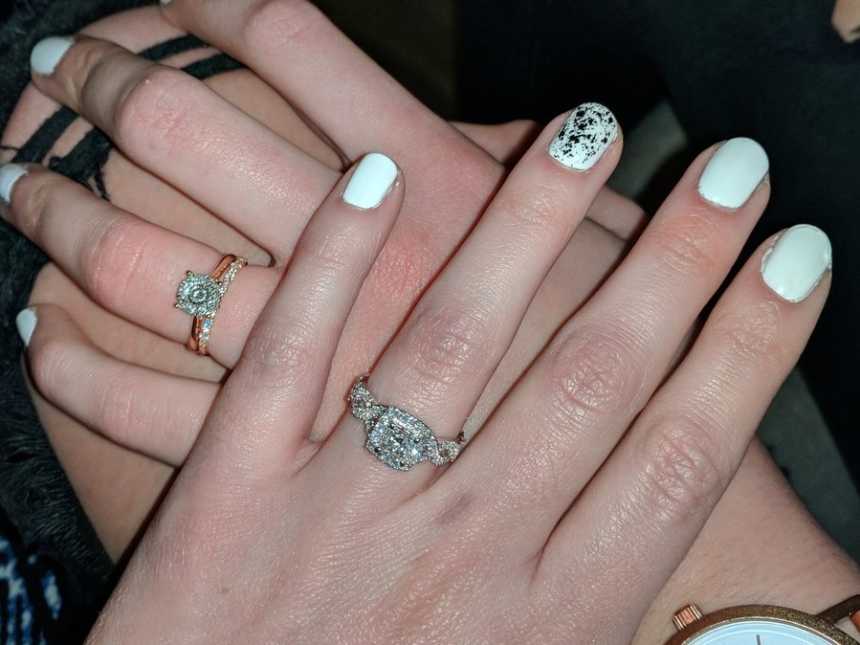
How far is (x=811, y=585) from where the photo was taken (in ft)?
2.97

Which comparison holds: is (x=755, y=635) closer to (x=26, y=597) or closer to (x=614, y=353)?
(x=614, y=353)

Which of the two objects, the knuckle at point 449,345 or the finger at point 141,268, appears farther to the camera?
the finger at point 141,268

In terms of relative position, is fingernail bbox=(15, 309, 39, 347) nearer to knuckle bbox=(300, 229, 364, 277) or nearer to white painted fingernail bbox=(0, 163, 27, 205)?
white painted fingernail bbox=(0, 163, 27, 205)

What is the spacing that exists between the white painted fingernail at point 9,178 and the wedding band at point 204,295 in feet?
0.83

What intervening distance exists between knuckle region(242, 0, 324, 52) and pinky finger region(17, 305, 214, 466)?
15.3 inches

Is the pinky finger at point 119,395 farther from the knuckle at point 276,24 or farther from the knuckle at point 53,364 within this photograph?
the knuckle at point 276,24

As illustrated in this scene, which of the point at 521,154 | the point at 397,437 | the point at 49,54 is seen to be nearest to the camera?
the point at 397,437

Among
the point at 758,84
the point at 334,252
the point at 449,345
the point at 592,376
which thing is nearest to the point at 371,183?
the point at 334,252

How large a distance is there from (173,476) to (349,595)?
32cm

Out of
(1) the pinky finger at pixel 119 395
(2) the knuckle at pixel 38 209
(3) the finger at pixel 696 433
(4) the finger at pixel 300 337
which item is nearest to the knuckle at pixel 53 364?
(1) the pinky finger at pixel 119 395

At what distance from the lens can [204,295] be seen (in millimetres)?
923

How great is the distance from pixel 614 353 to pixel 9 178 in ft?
2.32

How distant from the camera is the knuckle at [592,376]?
2.71 feet

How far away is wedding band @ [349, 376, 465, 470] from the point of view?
80 cm
